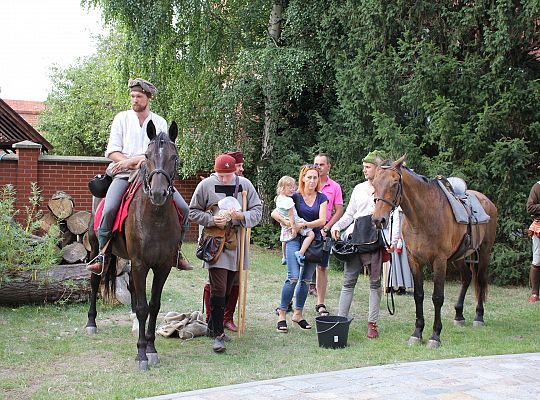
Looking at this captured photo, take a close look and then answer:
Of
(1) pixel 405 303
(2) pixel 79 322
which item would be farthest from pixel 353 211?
(2) pixel 79 322

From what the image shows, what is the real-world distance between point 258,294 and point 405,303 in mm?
2410

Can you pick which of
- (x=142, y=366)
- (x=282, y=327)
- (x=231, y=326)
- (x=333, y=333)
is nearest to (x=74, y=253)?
(x=231, y=326)

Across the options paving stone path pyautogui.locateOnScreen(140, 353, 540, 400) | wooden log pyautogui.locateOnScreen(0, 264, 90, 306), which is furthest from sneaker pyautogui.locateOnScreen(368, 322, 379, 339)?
wooden log pyautogui.locateOnScreen(0, 264, 90, 306)

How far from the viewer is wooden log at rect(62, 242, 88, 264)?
396 inches

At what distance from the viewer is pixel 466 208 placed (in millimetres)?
8086

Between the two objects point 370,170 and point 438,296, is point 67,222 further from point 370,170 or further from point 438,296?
point 438,296

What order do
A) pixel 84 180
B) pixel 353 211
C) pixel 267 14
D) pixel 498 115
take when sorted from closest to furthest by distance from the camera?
pixel 353 211
pixel 498 115
pixel 84 180
pixel 267 14

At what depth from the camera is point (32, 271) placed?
9148mm

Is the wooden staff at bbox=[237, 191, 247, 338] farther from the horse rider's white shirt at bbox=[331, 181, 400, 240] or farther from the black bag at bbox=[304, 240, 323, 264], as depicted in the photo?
the horse rider's white shirt at bbox=[331, 181, 400, 240]

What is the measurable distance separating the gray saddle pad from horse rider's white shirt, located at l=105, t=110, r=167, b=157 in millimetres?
3547

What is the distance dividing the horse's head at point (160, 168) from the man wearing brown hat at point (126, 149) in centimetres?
76

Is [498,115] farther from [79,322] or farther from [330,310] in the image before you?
[79,322]

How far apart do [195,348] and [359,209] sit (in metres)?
2.59

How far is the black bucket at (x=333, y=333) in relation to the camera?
6973 millimetres
